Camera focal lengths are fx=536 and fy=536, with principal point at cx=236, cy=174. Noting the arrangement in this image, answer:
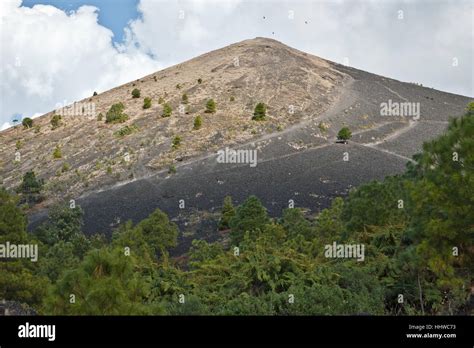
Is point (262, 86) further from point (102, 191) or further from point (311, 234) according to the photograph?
point (311, 234)

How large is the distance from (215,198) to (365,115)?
27560mm

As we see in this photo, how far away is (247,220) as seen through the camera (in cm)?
2728

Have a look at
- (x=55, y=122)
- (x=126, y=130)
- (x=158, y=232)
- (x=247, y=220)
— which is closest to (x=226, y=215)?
(x=158, y=232)

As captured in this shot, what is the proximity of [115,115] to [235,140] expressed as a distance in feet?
53.2

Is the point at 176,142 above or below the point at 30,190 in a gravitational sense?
above

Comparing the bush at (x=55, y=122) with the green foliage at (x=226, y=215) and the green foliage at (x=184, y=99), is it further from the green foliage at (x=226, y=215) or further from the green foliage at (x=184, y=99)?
the green foliage at (x=226, y=215)

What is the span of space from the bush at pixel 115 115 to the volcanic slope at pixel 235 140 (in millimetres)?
1099

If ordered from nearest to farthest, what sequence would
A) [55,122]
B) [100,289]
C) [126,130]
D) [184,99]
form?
[100,289], [126,130], [184,99], [55,122]

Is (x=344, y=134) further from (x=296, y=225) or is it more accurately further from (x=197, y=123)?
(x=296, y=225)

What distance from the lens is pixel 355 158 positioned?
154 ft

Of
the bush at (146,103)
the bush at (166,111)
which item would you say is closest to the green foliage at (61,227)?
the bush at (166,111)

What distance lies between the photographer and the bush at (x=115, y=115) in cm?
5978

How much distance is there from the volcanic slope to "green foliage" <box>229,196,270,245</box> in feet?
28.6

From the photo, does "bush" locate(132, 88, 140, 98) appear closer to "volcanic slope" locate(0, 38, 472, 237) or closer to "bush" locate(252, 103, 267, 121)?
"volcanic slope" locate(0, 38, 472, 237)
